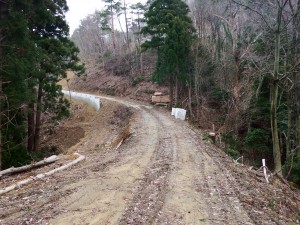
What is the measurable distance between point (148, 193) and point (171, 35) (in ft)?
60.4

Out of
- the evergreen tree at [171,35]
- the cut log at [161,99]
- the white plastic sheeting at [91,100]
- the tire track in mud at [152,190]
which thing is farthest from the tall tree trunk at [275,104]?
the white plastic sheeting at [91,100]

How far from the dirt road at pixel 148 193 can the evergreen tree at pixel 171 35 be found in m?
13.0

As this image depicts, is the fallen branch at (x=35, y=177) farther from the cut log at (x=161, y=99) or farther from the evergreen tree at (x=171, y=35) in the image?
the cut log at (x=161, y=99)

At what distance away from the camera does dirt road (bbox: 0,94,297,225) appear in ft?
18.5

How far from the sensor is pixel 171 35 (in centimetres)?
2350

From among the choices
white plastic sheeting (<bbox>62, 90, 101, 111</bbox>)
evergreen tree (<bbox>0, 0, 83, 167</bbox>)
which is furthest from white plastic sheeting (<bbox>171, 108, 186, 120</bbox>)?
white plastic sheeting (<bbox>62, 90, 101, 111</bbox>)

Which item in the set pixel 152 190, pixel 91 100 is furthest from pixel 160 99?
pixel 152 190

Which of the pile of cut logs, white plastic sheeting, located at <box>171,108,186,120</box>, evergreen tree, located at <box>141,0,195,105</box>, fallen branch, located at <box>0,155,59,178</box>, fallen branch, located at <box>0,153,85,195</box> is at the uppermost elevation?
evergreen tree, located at <box>141,0,195,105</box>

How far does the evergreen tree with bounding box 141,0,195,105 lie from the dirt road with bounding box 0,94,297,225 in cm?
1304

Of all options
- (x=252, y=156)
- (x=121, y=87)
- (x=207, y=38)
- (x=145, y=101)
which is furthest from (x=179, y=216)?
(x=121, y=87)

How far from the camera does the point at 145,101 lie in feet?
102

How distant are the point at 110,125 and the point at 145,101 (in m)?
9.54

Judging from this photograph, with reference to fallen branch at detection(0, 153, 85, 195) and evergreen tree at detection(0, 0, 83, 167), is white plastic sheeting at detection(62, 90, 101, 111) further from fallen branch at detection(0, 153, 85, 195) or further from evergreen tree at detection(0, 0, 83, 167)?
fallen branch at detection(0, 153, 85, 195)

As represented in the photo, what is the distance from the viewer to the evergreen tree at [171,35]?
76.9ft
